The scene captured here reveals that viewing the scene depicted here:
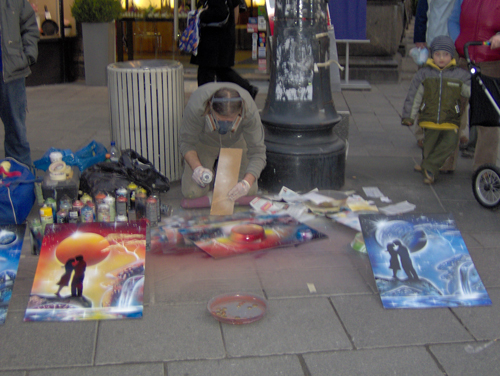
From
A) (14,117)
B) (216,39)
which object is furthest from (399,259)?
(216,39)

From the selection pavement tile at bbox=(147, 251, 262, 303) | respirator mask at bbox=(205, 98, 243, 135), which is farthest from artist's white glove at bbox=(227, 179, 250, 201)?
pavement tile at bbox=(147, 251, 262, 303)

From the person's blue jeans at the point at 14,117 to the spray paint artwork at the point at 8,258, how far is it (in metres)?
1.63

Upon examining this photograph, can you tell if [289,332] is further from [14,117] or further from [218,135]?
[14,117]

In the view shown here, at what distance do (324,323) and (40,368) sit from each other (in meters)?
1.37

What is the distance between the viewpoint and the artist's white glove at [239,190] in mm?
4250

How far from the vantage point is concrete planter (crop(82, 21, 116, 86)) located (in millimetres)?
9859

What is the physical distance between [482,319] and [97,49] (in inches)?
332

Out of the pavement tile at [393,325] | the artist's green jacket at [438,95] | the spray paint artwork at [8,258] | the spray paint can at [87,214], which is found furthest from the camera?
the artist's green jacket at [438,95]

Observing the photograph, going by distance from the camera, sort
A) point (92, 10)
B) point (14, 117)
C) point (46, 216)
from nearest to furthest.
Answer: point (46, 216) → point (14, 117) → point (92, 10)

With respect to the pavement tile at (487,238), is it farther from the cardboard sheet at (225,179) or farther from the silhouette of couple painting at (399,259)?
the cardboard sheet at (225,179)

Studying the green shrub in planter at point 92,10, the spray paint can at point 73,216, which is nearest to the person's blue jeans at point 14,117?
the spray paint can at point 73,216

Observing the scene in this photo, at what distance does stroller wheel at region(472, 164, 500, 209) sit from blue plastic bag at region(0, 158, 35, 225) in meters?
3.45

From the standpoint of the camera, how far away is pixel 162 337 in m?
2.86

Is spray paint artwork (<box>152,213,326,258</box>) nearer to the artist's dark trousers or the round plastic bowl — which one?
the round plastic bowl
